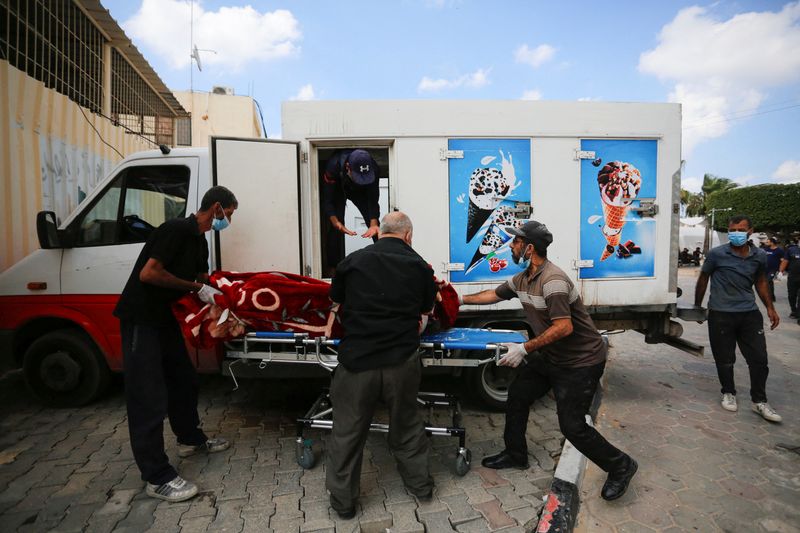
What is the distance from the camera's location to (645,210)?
408 centimetres

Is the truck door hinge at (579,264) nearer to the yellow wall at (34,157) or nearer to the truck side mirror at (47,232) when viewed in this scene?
the truck side mirror at (47,232)

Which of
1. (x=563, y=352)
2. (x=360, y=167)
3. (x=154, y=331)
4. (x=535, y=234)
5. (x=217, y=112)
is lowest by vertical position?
(x=563, y=352)

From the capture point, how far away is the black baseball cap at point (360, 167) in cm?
414

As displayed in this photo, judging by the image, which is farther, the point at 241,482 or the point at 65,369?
the point at 65,369

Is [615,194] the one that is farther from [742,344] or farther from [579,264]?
[742,344]

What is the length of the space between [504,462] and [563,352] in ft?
3.20

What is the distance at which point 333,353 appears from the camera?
3256 mm

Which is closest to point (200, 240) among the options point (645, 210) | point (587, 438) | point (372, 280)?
point (372, 280)

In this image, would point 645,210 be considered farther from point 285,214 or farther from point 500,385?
point 285,214

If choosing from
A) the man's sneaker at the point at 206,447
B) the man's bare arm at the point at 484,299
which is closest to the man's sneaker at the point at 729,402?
the man's bare arm at the point at 484,299

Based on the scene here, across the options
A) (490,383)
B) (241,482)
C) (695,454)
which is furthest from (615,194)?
(241,482)

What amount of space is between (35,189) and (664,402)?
26.1 ft

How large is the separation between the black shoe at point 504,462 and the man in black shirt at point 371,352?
90 centimetres

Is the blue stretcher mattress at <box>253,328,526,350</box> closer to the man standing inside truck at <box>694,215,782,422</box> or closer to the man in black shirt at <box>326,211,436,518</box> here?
the man in black shirt at <box>326,211,436,518</box>
